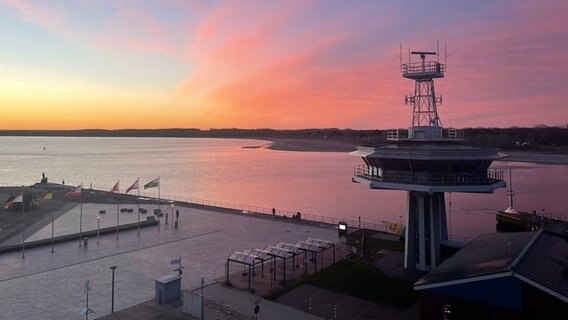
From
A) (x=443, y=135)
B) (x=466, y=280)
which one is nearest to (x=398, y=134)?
(x=443, y=135)

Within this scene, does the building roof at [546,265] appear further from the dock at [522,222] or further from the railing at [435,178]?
the dock at [522,222]

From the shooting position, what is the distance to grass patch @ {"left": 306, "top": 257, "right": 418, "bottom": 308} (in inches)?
1003

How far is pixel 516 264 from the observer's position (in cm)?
1809

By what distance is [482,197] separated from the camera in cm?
8025

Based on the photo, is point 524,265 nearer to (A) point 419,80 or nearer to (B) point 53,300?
(A) point 419,80

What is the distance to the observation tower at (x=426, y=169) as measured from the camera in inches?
1096

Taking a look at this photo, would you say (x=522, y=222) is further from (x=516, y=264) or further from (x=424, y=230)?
(x=516, y=264)

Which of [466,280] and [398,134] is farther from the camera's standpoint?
[398,134]

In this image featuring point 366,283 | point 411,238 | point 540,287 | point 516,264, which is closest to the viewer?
point 540,287

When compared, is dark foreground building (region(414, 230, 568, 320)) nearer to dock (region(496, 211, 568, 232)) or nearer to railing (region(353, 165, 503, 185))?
railing (region(353, 165, 503, 185))

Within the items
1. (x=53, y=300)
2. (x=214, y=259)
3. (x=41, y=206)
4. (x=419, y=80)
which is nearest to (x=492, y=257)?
(x=419, y=80)

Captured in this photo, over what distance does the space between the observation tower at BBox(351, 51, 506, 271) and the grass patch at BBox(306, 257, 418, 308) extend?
351cm

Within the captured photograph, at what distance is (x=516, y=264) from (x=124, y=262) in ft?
85.6

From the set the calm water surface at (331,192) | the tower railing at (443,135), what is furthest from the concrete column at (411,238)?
the calm water surface at (331,192)
